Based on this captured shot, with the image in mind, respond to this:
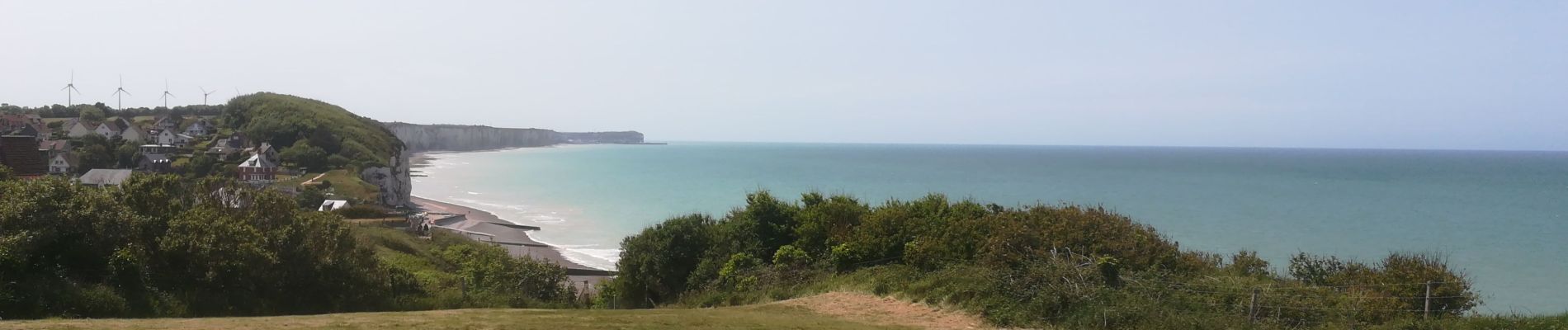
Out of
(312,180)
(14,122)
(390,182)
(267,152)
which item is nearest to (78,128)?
(14,122)

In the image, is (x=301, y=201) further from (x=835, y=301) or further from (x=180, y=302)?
(x=835, y=301)

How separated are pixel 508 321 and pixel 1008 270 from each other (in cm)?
709

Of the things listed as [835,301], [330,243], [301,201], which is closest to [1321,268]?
[835,301]

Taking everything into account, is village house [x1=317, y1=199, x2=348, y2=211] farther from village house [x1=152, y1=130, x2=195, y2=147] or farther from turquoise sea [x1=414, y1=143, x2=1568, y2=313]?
village house [x1=152, y1=130, x2=195, y2=147]

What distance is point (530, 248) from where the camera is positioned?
107 feet

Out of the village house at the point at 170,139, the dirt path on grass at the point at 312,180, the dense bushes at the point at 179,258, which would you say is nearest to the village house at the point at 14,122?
the village house at the point at 170,139

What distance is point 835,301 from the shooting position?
44.2ft

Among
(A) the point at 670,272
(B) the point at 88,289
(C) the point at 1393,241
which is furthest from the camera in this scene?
(C) the point at 1393,241

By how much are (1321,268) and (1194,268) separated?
2004 mm

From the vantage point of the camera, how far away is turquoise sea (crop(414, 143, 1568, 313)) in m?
33.8

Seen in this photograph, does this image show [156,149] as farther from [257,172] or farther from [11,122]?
[257,172]

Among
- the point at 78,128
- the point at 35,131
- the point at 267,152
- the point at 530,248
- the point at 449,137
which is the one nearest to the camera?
the point at 530,248

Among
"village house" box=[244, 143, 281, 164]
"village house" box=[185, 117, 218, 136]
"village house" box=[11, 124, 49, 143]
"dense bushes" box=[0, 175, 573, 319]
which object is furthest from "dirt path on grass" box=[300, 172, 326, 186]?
"dense bushes" box=[0, 175, 573, 319]

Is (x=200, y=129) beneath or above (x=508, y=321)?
above
